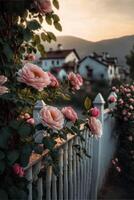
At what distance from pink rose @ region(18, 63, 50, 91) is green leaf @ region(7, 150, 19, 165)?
0.34 meters

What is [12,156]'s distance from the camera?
65.7 inches

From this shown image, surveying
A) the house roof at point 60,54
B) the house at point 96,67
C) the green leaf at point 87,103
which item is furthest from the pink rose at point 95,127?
the house roof at point 60,54

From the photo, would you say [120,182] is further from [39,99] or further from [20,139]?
[20,139]

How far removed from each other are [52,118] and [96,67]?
56229 mm

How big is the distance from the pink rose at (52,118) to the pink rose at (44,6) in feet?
1.66

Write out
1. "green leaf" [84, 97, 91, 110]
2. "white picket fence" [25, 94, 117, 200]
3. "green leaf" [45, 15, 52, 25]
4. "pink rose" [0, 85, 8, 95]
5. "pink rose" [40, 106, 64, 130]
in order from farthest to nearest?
"green leaf" [84, 97, 91, 110] < "white picket fence" [25, 94, 117, 200] < "green leaf" [45, 15, 52, 25] < "pink rose" [40, 106, 64, 130] < "pink rose" [0, 85, 8, 95]

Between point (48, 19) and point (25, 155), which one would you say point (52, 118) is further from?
point (48, 19)

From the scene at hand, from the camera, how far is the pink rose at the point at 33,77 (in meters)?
1.78

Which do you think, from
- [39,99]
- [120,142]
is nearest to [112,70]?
[120,142]

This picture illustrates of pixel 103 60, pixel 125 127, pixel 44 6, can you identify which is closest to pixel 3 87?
pixel 44 6

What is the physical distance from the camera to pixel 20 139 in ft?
6.07

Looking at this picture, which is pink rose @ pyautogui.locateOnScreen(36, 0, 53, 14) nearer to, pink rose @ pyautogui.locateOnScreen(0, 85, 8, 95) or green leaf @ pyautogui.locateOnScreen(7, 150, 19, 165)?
pink rose @ pyautogui.locateOnScreen(0, 85, 8, 95)

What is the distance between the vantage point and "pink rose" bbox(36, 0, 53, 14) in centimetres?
183

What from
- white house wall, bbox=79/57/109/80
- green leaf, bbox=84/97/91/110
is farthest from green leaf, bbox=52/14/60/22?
white house wall, bbox=79/57/109/80
